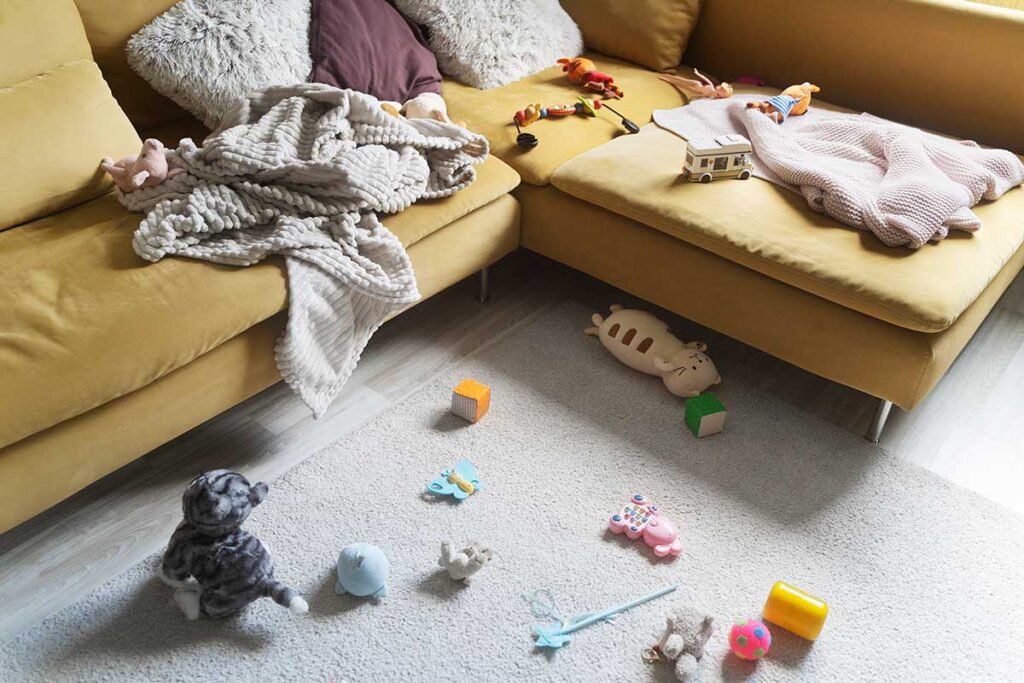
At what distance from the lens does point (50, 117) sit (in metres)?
1.75

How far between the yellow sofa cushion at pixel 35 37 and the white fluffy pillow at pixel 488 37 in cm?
91

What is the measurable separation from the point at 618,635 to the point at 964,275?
101 cm

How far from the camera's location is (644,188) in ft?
6.56

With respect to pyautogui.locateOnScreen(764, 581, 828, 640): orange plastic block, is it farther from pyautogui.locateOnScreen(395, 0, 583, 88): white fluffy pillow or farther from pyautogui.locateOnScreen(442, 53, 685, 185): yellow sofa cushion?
pyautogui.locateOnScreen(395, 0, 583, 88): white fluffy pillow

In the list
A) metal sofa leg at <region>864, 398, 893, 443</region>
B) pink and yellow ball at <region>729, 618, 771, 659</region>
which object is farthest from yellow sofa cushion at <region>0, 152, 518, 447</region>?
metal sofa leg at <region>864, 398, 893, 443</region>

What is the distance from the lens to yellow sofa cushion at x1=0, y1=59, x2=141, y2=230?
170 centimetres

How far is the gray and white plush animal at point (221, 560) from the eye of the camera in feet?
4.60

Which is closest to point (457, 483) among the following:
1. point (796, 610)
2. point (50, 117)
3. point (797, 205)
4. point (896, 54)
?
point (796, 610)

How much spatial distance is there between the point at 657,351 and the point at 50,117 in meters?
1.42

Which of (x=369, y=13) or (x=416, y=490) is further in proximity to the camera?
(x=369, y=13)

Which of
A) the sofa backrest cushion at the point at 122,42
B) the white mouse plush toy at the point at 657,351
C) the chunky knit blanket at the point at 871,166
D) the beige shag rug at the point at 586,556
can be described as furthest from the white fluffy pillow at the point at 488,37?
the beige shag rug at the point at 586,556

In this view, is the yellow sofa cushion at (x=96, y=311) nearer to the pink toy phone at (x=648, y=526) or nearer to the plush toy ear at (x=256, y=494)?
the plush toy ear at (x=256, y=494)

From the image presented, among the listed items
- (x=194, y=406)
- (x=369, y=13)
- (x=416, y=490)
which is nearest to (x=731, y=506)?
(x=416, y=490)

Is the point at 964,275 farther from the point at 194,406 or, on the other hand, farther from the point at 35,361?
the point at 35,361
